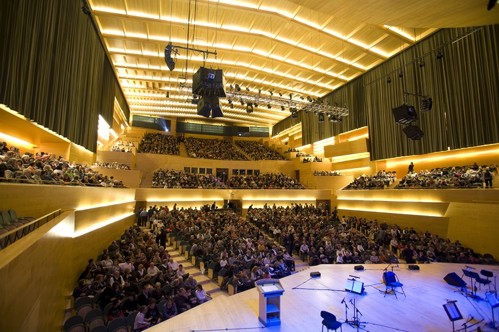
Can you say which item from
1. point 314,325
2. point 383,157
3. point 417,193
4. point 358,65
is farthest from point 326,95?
point 314,325

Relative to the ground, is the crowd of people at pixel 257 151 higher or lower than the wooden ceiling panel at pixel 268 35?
lower

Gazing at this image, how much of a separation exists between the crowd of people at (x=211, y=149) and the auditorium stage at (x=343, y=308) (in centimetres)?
1756

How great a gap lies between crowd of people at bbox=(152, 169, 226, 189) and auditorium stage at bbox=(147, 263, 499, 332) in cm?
1117

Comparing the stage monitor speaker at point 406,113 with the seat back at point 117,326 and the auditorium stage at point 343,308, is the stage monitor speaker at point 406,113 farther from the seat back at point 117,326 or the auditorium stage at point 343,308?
the seat back at point 117,326

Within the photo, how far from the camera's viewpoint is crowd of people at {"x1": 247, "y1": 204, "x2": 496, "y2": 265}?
27.4ft

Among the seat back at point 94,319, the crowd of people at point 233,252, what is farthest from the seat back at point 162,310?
the crowd of people at point 233,252

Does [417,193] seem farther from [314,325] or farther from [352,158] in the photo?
[314,325]

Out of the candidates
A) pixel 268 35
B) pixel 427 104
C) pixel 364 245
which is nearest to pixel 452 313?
pixel 364 245

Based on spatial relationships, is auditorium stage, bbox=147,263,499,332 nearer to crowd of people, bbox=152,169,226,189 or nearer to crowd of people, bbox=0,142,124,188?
crowd of people, bbox=0,142,124,188

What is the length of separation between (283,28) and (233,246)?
32.9 feet

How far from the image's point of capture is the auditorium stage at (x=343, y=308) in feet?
13.4

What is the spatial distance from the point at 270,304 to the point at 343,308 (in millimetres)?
1357

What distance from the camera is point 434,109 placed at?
13.2 metres

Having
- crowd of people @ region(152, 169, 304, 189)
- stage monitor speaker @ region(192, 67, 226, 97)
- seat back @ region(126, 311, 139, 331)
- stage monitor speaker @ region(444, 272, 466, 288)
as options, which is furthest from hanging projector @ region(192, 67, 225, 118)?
crowd of people @ region(152, 169, 304, 189)
